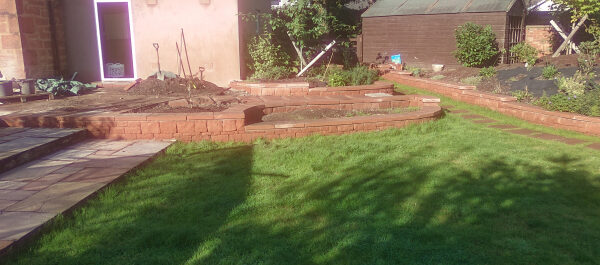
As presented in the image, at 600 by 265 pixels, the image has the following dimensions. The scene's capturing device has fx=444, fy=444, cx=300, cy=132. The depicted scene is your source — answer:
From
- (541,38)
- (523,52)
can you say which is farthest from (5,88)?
(541,38)

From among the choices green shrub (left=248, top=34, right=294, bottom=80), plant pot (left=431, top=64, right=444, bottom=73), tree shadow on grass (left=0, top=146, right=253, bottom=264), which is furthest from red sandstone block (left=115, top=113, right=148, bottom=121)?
plant pot (left=431, top=64, right=444, bottom=73)

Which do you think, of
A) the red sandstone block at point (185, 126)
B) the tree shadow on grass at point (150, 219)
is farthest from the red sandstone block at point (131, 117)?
the tree shadow on grass at point (150, 219)

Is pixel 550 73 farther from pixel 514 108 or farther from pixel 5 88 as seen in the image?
pixel 5 88

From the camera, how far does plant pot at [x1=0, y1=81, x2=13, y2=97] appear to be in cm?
788

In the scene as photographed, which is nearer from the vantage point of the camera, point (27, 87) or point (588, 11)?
point (27, 87)

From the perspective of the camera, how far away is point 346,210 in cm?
365

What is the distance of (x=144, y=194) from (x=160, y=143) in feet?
6.10

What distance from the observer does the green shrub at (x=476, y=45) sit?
12281 mm

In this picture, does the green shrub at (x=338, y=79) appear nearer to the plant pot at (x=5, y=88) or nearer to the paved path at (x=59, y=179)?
the paved path at (x=59, y=179)

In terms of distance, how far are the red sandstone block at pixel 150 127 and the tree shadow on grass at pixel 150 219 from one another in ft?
4.03

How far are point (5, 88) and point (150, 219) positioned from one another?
6.22m

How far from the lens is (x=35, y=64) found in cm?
921

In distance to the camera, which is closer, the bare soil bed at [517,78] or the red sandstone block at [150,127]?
the red sandstone block at [150,127]

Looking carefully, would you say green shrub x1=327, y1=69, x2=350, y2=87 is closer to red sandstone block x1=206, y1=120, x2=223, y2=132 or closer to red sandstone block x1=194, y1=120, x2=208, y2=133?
red sandstone block x1=206, y1=120, x2=223, y2=132
